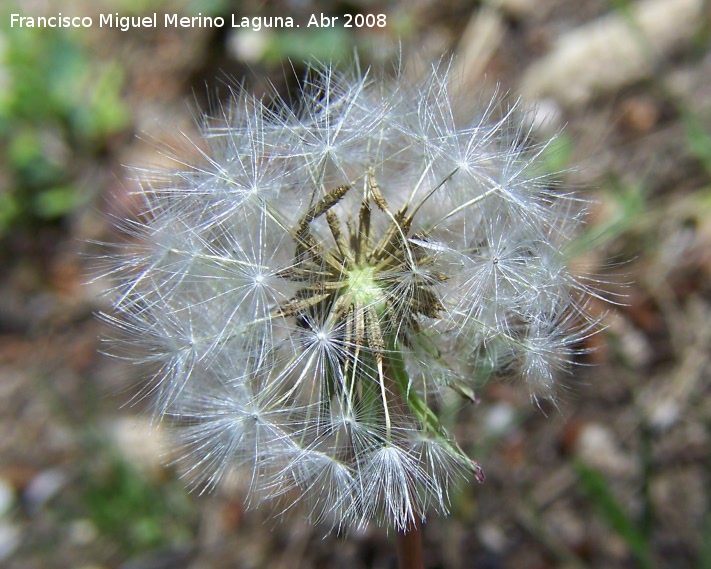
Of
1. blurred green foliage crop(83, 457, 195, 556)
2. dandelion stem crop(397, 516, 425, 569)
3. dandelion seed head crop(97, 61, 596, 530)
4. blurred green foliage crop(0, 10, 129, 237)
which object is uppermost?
blurred green foliage crop(0, 10, 129, 237)

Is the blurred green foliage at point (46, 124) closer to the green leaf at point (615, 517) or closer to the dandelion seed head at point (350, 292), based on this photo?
the dandelion seed head at point (350, 292)

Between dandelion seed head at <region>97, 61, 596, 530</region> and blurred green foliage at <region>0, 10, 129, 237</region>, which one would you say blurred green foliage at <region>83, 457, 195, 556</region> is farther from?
blurred green foliage at <region>0, 10, 129, 237</region>

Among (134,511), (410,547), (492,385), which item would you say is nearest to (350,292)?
(410,547)

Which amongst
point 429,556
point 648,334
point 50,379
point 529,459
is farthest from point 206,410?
point 50,379

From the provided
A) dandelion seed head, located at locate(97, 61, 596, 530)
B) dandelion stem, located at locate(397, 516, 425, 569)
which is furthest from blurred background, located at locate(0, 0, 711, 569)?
dandelion stem, located at locate(397, 516, 425, 569)

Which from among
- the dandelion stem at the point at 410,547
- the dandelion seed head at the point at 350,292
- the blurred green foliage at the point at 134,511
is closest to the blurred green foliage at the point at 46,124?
the blurred green foliage at the point at 134,511

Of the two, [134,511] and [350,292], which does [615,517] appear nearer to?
[350,292]

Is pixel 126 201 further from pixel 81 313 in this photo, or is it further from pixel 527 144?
pixel 527 144
